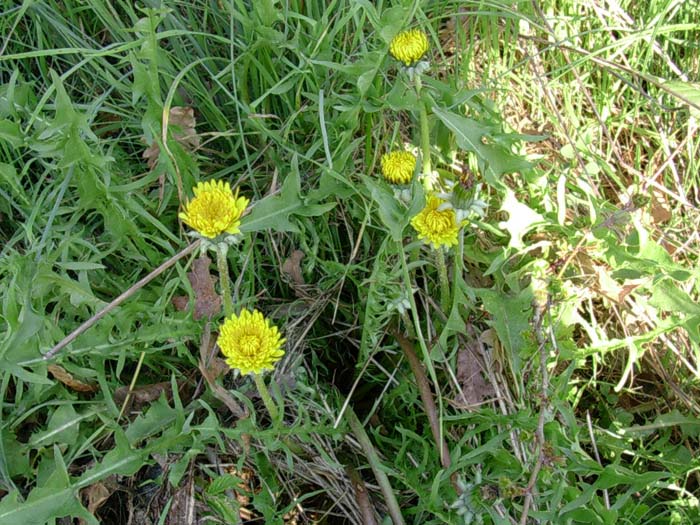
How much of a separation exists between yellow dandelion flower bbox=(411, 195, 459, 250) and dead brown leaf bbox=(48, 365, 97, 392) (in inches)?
30.5

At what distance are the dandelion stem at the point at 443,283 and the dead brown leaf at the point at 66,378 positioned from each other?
78 cm

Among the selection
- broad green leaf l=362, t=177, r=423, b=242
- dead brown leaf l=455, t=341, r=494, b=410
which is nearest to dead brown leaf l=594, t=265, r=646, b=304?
dead brown leaf l=455, t=341, r=494, b=410

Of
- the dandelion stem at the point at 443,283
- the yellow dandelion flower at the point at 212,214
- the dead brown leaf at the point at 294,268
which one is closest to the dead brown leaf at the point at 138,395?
the dead brown leaf at the point at 294,268

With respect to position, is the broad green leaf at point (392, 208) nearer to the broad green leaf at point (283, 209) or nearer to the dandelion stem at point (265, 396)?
the broad green leaf at point (283, 209)

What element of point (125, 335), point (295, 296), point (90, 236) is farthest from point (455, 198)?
point (90, 236)

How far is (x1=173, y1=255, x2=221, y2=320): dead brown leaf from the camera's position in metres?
1.51

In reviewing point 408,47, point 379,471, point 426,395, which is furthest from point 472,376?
point 408,47

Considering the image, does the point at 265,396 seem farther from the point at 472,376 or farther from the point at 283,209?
the point at 472,376

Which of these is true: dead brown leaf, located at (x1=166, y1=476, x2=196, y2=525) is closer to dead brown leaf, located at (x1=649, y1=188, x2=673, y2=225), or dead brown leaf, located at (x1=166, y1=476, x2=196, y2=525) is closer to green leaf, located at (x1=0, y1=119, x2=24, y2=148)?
green leaf, located at (x1=0, y1=119, x2=24, y2=148)

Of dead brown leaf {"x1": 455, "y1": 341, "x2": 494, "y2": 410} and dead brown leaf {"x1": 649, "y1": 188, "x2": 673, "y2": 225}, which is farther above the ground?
dead brown leaf {"x1": 649, "y1": 188, "x2": 673, "y2": 225}

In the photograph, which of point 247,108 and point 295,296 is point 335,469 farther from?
point 247,108

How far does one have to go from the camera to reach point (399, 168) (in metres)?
1.33

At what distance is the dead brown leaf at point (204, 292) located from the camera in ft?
4.95

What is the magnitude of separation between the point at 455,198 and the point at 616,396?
709 mm
